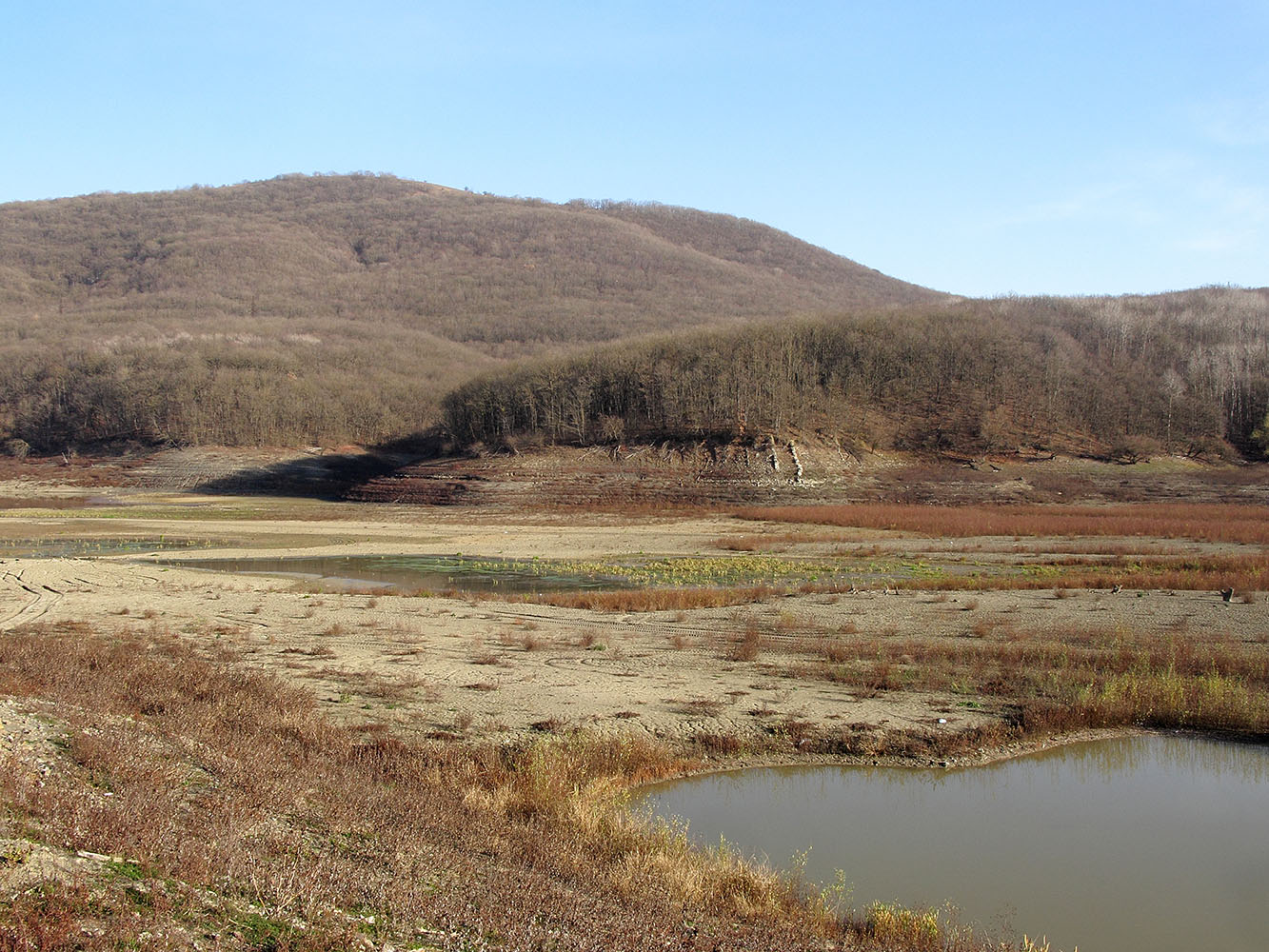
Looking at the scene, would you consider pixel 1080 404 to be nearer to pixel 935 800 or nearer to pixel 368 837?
pixel 935 800

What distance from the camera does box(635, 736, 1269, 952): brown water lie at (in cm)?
925

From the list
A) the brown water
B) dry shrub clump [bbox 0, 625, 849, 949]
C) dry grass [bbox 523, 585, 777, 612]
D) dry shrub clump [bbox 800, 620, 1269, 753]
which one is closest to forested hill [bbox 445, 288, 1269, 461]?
dry grass [bbox 523, 585, 777, 612]

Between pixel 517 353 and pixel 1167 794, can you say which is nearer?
pixel 1167 794

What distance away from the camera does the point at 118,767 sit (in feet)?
A: 28.5

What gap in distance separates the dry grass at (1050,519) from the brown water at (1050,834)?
3670 cm

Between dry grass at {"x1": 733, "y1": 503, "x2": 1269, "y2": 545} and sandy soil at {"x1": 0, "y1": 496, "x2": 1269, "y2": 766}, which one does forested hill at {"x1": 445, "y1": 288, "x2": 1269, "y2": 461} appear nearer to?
dry grass at {"x1": 733, "y1": 503, "x2": 1269, "y2": 545}

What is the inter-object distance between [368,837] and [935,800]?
7908mm

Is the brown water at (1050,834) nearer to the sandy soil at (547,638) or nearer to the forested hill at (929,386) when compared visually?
the sandy soil at (547,638)

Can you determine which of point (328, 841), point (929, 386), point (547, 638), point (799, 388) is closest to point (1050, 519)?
point (799, 388)

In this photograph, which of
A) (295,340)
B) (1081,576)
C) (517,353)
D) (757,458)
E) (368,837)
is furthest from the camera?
(517,353)

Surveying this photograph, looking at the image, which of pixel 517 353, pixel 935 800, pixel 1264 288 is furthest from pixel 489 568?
pixel 517 353

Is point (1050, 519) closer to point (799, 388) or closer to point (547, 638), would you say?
point (799, 388)

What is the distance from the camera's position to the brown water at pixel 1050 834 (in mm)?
9250

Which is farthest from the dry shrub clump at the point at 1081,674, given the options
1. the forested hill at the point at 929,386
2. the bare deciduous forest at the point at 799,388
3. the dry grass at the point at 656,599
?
the bare deciduous forest at the point at 799,388
